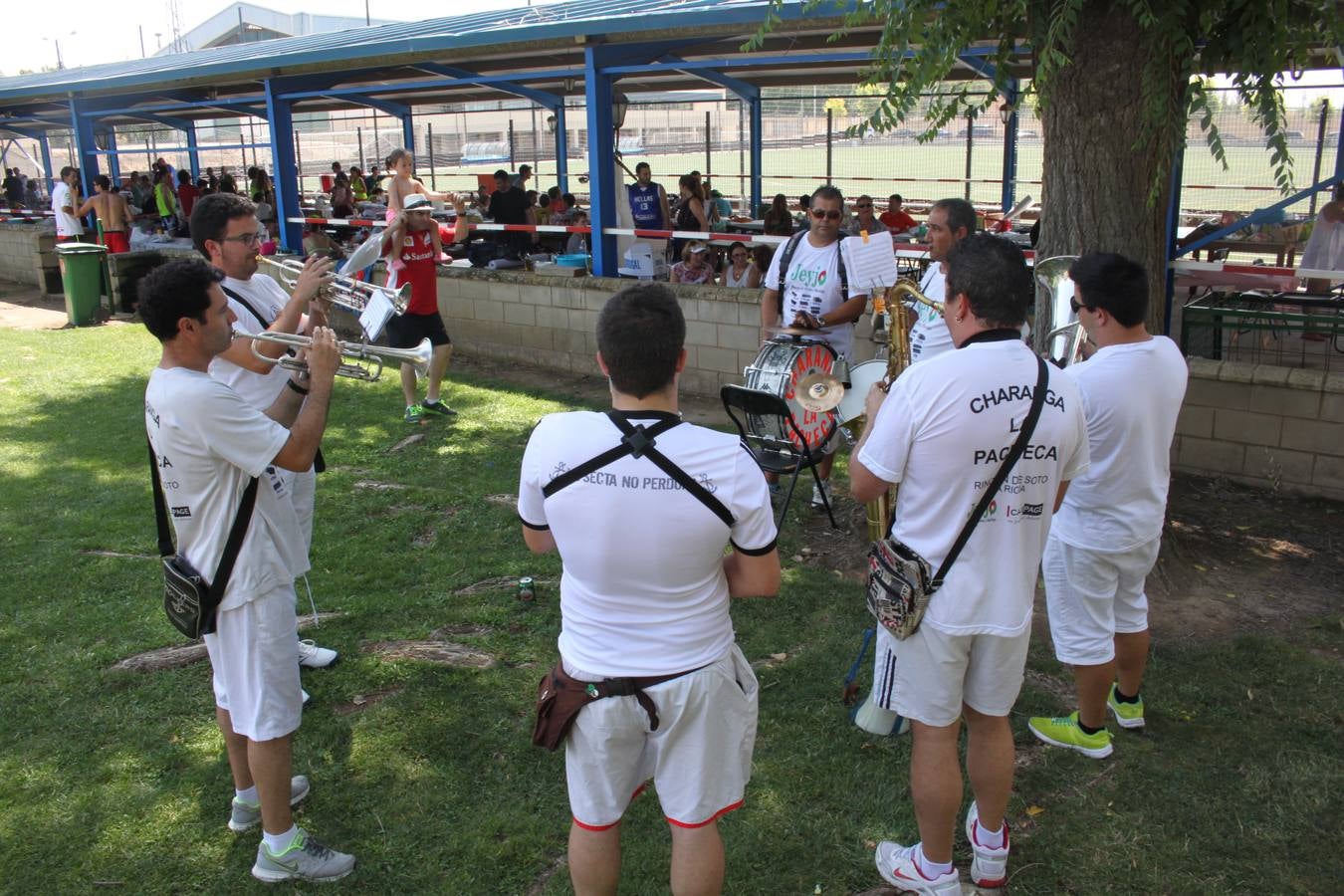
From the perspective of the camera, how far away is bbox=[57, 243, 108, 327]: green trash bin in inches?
498

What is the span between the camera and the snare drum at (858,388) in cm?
481

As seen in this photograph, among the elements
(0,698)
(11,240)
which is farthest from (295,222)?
(0,698)

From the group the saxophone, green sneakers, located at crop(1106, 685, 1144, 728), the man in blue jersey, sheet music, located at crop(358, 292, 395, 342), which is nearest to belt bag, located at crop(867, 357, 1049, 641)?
the saxophone

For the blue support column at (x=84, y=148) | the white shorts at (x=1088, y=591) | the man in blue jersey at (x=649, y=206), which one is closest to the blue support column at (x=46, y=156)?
the blue support column at (x=84, y=148)

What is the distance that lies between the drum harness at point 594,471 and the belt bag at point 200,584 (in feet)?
3.63

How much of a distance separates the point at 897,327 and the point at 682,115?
37162 millimetres

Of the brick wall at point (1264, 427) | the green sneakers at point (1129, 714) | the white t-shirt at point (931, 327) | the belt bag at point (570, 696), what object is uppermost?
the white t-shirt at point (931, 327)

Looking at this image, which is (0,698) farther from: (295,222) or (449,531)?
(295,222)

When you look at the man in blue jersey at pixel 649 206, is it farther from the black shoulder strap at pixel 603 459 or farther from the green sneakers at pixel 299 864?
the black shoulder strap at pixel 603 459

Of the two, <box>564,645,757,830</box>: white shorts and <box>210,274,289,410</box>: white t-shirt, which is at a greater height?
<box>210,274,289,410</box>: white t-shirt

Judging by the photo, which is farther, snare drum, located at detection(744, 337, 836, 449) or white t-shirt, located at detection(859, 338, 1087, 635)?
snare drum, located at detection(744, 337, 836, 449)

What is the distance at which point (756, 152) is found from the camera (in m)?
14.6

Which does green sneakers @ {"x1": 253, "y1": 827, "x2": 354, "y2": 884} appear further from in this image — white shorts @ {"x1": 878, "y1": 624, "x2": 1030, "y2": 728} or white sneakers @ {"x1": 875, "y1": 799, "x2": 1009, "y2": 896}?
white shorts @ {"x1": 878, "y1": 624, "x2": 1030, "y2": 728}

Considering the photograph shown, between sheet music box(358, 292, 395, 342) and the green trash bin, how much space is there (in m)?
10.6
